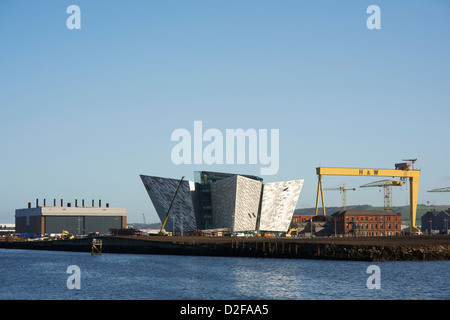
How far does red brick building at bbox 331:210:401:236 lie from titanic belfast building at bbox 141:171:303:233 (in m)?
19.4

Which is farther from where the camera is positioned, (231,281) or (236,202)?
(236,202)

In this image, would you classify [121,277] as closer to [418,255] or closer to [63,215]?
[418,255]

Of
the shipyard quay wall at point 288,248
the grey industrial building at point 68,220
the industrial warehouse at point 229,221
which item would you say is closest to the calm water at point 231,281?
the shipyard quay wall at point 288,248

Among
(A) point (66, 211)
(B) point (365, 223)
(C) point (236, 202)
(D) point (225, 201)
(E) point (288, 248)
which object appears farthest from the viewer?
(A) point (66, 211)

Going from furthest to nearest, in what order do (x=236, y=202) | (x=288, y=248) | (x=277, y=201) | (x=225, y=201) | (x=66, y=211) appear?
(x=66, y=211)
(x=277, y=201)
(x=225, y=201)
(x=236, y=202)
(x=288, y=248)

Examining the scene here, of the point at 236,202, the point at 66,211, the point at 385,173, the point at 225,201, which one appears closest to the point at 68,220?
the point at 66,211

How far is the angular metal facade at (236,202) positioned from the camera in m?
140

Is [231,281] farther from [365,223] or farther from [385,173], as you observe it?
[365,223]

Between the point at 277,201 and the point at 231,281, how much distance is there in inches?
3645

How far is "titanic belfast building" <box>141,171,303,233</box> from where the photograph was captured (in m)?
138

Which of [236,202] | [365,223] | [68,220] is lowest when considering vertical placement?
[68,220]

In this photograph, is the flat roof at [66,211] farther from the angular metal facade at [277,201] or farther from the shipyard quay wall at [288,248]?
the angular metal facade at [277,201]

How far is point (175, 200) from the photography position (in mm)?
139500
